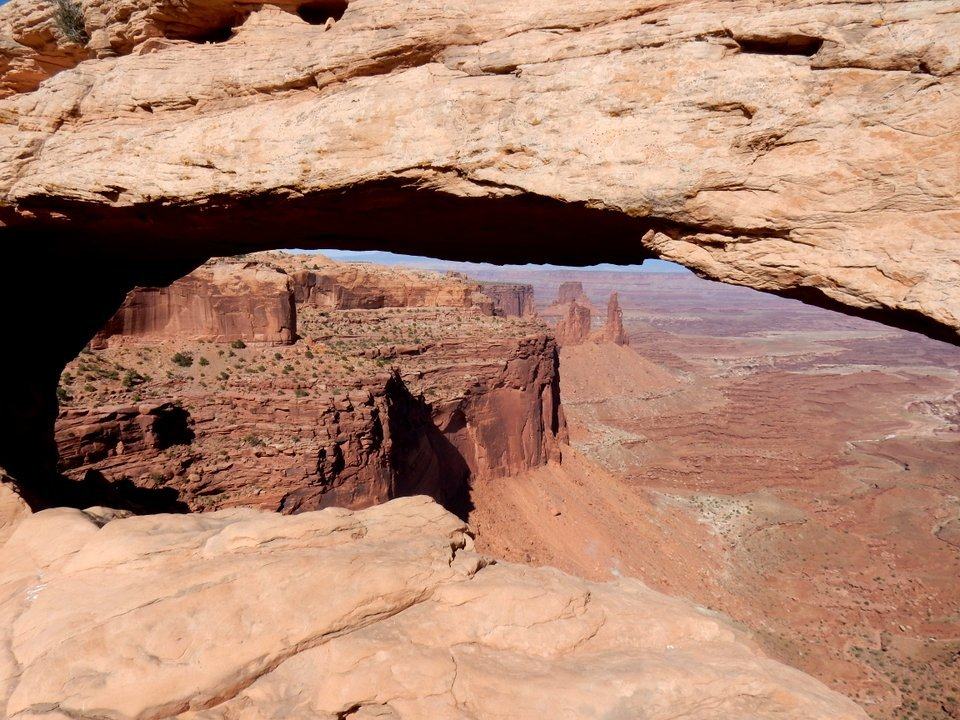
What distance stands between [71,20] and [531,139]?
657 centimetres

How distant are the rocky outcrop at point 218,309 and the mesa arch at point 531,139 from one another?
15.3 m

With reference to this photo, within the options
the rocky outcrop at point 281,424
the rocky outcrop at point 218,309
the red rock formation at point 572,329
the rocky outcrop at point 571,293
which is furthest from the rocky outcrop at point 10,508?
the rocky outcrop at point 571,293

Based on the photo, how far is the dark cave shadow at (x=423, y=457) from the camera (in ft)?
68.6

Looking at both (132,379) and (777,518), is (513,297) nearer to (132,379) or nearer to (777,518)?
(777,518)

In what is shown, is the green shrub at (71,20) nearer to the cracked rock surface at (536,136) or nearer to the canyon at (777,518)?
the cracked rock surface at (536,136)

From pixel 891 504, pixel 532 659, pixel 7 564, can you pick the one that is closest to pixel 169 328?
pixel 7 564

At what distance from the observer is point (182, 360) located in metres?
20.1

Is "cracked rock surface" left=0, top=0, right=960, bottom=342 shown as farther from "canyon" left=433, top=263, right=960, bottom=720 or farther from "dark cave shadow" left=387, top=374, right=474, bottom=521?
"canyon" left=433, top=263, right=960, bottom=720

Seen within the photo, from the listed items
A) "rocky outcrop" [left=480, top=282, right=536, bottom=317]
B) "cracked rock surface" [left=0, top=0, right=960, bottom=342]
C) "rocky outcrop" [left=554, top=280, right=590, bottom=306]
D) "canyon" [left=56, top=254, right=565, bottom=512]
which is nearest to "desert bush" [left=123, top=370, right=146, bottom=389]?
"canyon" [left=56, top=254, right=565, bottom=512]

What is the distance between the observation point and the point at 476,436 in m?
27.9

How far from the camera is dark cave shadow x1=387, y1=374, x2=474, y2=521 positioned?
20.9m

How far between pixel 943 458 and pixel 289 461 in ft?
184

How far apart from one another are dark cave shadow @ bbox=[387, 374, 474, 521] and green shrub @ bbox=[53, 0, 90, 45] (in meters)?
14.7

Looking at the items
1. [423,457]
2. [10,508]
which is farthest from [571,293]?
[10,508]
